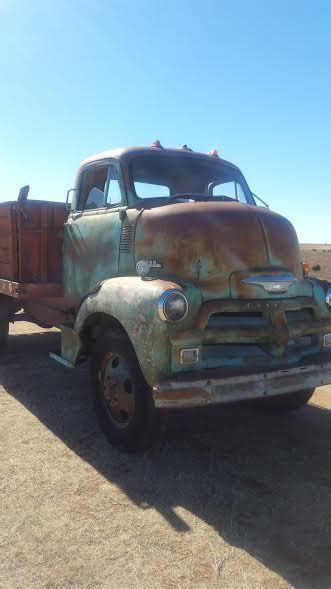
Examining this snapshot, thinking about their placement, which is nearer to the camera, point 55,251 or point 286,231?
point 286,231

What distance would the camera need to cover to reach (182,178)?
189 inches

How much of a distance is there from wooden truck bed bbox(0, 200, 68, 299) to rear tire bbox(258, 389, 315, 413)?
8.49 feet

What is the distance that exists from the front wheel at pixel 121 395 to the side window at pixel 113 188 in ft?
4.26

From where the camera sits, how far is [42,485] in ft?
10.8

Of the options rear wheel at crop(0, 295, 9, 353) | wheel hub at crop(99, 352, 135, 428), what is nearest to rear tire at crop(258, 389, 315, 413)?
wheel hub at crop(99, 352, 135, 428)

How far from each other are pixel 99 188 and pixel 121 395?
212cm

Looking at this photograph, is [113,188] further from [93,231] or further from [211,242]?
[211,242]

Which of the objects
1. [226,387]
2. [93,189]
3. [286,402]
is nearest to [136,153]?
[93,189]

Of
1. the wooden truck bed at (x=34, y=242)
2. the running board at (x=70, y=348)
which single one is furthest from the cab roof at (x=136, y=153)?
the running board at (x=70, y=348)

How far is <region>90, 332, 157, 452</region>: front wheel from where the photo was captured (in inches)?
141

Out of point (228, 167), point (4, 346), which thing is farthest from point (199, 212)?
point (4, 346)

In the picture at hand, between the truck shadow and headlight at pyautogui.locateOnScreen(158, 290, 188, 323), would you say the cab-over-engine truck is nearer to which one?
headlight at pyautogui.locateOnScreen(158, 290, 188, 323)

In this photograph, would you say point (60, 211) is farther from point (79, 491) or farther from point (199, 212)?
point (79, 491)

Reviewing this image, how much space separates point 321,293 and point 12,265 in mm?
Result: 3451
